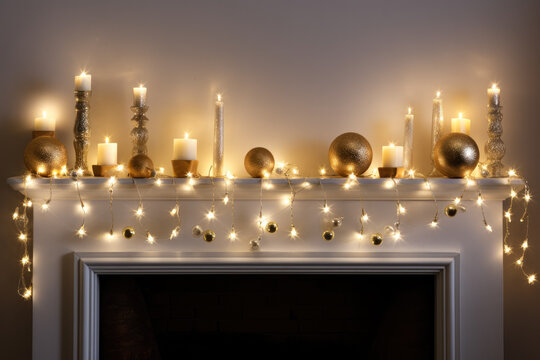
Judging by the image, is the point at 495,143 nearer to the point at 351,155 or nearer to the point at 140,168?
the point at 351,155

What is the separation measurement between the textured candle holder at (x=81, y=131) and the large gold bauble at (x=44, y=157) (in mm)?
80

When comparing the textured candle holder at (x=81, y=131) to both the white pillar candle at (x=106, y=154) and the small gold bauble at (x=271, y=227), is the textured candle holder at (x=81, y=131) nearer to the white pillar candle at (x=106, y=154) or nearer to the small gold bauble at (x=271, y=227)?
the white pillar candle at (x=106, y=154)


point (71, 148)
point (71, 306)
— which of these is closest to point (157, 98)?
point (71, 148)

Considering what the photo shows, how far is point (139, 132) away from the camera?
1.62 m

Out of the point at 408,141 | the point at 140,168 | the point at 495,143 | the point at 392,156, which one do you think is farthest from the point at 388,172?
the point at 140,168

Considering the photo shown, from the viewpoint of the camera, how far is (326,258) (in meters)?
1.58

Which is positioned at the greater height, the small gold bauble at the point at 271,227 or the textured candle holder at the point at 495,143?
the textured candle holder at the point at 495,143

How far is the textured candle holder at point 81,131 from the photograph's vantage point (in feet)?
5.32

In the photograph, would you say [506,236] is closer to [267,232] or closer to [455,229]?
[455,229]

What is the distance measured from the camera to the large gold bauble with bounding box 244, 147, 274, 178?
1520mm

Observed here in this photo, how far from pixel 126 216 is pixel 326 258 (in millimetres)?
673

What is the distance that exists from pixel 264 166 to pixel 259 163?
0.06 feet

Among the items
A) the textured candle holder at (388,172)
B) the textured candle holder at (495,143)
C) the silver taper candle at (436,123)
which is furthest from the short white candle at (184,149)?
the textured candle holder at (495,143)

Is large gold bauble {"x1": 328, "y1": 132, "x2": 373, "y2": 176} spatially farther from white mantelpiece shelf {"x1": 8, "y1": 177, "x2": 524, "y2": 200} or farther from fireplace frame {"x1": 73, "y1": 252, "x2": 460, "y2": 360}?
fireplace frame {"x1": 73, "y1": 252, "x2": 460, "y2": 360}
